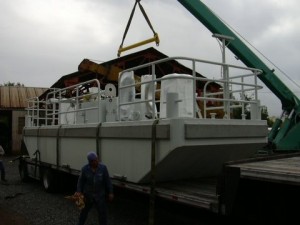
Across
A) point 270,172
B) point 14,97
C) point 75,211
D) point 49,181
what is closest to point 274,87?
point 49,181

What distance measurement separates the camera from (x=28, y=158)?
42.3ft

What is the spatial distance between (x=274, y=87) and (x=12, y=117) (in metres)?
17.9

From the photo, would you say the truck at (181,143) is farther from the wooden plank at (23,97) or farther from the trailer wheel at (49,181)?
the wooden plank at (23,97)

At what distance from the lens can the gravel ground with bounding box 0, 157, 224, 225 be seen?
709 cm

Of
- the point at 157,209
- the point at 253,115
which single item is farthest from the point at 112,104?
the point at 253,115

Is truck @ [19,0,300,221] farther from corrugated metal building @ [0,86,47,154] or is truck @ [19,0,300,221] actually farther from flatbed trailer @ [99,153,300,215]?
corrugated metal building @ [0,86,47,154]

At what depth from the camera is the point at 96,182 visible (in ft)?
21.0

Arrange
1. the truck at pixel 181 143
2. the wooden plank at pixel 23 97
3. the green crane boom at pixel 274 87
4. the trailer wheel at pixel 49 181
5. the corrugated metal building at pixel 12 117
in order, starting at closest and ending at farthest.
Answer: the truck at pixel 181 143, the trailer wheel at pixel 49 181, the green crane boom at pixel 274 87, the corrugated metal building at pixel 12 117, the wooden plank at pixel 23 97

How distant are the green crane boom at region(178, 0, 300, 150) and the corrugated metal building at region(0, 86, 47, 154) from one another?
16.8 metres

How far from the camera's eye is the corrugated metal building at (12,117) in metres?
26.8

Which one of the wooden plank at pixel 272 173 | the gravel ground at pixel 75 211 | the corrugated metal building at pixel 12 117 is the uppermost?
the corrugated metal building at pixel 12 117

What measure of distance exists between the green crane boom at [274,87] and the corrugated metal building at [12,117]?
1679cm

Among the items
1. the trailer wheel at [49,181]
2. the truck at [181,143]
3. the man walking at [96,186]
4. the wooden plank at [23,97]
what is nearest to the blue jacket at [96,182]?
the man walking at [96,186]

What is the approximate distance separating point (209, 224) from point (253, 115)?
7.14ft
